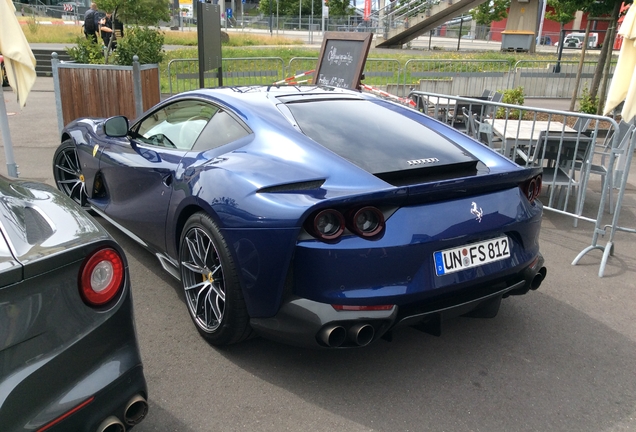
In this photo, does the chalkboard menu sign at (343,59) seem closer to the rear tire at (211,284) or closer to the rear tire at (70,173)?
the rear tire at (70,173)

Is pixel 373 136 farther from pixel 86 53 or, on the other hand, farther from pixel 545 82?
pixel 545 82

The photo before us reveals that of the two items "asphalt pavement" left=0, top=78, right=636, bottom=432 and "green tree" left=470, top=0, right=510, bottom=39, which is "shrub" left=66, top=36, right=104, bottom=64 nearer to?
"asphalt pavement" left=0, top=78, right=636, bottom=432

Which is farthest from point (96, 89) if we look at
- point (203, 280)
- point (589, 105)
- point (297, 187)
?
point (589, 105)

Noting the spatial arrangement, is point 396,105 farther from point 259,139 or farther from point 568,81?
point 568,81

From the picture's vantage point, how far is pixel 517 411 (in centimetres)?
283

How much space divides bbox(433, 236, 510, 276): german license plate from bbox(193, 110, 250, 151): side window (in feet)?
4.64

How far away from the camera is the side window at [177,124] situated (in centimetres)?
380

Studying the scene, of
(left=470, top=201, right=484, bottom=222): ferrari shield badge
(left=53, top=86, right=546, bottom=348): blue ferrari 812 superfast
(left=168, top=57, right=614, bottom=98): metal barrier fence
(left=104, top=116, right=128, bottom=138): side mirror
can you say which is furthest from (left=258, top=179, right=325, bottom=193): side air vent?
(left=168, top=57, right=614, bottom=98): metal barrier fence

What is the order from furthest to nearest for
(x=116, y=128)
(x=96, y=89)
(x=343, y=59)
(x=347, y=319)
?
1. (x=343, y=59)
2. (x=96, y=89)
3. (x=116, y=128)
4. (x=347, y=319)

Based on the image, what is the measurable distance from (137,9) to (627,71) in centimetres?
836

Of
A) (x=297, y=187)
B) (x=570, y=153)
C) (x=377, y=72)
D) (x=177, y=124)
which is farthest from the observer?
(x=377, y=72)

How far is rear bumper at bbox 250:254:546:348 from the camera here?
2670mm

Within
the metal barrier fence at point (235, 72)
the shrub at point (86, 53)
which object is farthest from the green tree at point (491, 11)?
the shrub at point (86, 53)

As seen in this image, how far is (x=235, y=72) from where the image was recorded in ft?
42.1
